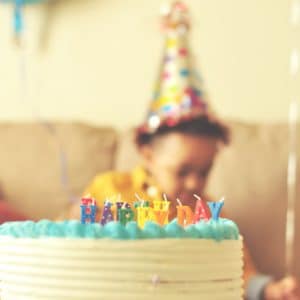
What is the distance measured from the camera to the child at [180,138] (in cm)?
129

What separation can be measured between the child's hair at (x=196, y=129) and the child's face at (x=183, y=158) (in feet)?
0.03

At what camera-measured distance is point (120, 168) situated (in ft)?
5.50

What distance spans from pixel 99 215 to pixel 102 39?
142 centimetres

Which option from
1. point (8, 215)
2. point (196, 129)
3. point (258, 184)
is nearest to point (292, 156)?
point (258, 184)

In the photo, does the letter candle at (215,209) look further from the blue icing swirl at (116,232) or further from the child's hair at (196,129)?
the child's hair at (196,129)

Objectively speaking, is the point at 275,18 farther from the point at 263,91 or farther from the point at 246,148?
the point at 246,148

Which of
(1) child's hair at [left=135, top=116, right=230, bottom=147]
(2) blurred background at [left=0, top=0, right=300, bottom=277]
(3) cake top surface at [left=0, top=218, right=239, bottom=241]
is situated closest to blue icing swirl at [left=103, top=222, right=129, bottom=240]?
(3) cake top surface at [left=0, top=218, right=239, bottom=241]

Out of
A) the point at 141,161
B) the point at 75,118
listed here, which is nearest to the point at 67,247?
the point at 141,161

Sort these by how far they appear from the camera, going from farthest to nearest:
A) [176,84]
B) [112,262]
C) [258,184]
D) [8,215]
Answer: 1. [258,184]
2. [176,84]
3. [8,215]
4. [112,262]

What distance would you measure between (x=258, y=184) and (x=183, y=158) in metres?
0.35

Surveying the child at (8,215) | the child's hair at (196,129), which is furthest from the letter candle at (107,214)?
the child's hair at (196,129)

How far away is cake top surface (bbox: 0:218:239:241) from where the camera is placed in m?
0.46

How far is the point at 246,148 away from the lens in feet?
5.45

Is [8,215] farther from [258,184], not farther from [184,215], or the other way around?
[258,184]
